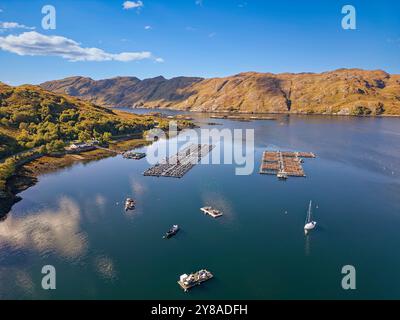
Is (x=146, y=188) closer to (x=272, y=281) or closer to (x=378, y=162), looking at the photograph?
(x=272, y=281)

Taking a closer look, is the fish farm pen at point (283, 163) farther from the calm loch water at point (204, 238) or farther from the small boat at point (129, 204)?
the small boat at point (129, 204)

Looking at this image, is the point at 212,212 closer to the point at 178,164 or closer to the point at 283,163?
the point at 178,164

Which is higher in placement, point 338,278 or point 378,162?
point 378,162

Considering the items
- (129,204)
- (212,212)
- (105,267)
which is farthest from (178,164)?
(105,267)

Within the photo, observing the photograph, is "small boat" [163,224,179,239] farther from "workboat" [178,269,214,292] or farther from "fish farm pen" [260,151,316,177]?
"fish farm pen" [260,151,316,177]

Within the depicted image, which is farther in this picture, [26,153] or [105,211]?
[26,153]

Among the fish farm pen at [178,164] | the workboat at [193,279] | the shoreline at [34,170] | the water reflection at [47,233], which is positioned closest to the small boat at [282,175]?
the fish farm pen at [178,164]
